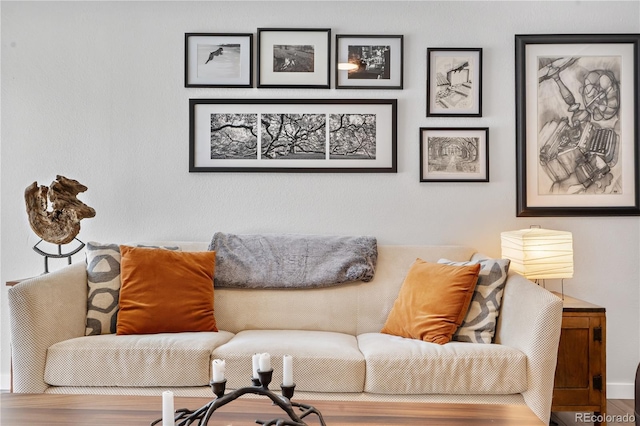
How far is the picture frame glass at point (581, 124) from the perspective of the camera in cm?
324

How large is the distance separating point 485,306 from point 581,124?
4.64 ft

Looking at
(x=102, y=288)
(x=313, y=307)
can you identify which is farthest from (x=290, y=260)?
(x=102, y=288)

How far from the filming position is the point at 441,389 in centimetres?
227

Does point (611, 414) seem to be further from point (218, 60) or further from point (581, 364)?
point (218, 60)

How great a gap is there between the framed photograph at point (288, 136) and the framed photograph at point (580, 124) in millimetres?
876

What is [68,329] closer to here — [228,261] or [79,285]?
[79,285]

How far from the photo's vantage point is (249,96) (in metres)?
3.28

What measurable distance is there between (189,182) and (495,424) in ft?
7.47

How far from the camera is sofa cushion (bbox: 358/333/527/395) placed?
7.41ft

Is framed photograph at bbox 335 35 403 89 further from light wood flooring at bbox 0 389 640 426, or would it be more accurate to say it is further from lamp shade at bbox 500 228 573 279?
light wood flooring at bbox 0 389 640 426

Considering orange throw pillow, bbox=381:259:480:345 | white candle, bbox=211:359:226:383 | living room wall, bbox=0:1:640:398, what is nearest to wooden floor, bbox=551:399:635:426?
living room wall, bbox=0:1:640:398

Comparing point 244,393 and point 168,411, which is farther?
point 244,393

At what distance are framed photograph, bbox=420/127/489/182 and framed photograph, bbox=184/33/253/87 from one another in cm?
113

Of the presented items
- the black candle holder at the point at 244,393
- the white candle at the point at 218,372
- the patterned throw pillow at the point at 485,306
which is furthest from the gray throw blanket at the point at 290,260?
the white candle at the point at 218,372
